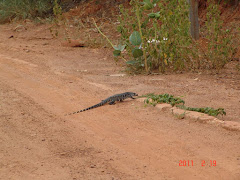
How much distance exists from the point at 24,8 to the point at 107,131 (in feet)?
44.6

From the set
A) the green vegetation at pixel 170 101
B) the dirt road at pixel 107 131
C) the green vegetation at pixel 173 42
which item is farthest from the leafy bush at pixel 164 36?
the green vegetation at pixel 170 101

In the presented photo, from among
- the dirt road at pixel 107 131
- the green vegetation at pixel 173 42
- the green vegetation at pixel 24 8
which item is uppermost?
the green vegetation at pixel 24 8

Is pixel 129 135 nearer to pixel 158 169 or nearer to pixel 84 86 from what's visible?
pixel 158 169

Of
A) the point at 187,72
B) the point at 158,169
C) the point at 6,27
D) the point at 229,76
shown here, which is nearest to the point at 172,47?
the point at 187,72

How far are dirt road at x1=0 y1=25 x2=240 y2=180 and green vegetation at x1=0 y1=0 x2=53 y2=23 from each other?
28.8 feet

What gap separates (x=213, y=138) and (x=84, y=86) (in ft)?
11.3

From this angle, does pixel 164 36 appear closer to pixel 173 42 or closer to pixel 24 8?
pixel 173 42

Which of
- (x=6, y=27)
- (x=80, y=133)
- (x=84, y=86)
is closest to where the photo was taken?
(x=80, y=133)

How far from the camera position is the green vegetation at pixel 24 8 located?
1736 centimetres

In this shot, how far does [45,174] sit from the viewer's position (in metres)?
3.97

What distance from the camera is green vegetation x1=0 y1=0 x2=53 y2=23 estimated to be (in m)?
17.4

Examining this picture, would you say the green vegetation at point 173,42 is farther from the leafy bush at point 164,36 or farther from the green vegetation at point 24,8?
the green vegetation at point 24,8

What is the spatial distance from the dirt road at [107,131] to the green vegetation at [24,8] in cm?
876

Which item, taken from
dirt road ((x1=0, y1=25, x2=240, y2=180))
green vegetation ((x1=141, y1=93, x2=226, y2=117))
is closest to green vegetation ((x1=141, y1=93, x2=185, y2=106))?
green vegetation ((x1=141, y1=93, x2=226, y2=117))
